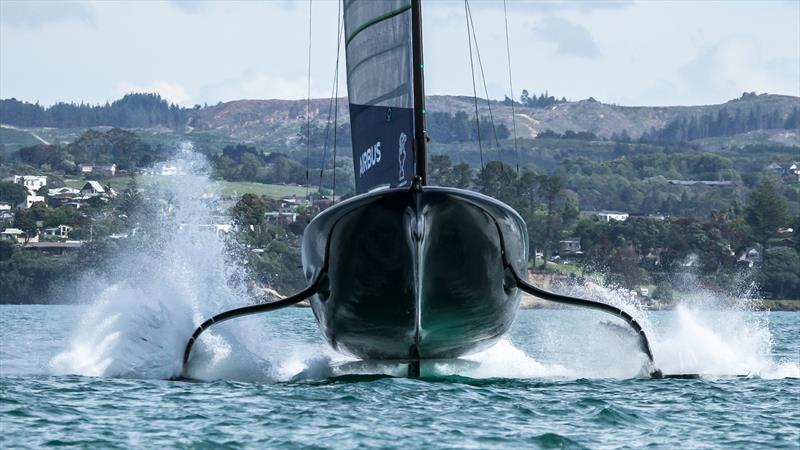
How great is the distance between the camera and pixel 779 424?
15.3 metres

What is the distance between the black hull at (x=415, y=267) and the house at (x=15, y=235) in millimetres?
76614

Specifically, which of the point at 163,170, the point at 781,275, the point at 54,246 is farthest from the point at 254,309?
the point at 163,170

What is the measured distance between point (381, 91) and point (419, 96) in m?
0.91

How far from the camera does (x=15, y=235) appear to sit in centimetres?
9475

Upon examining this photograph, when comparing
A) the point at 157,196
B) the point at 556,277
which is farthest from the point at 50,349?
the point at 157,196

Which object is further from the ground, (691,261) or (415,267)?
(415,267)

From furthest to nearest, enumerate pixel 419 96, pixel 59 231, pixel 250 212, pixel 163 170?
1. pixel 163 170
2. pixel 59 231
3. pixel 250 212
4. pixel 419 96

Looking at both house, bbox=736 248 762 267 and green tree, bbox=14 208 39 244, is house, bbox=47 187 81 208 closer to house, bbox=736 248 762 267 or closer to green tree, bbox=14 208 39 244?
green tree, bbox=14 208 39 244

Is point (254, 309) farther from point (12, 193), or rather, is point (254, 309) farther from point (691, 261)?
point (12, 193)

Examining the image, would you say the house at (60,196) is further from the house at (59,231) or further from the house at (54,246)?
the house at (54,246)

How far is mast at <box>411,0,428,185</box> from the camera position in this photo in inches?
660

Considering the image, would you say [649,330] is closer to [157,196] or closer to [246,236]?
[246,236]

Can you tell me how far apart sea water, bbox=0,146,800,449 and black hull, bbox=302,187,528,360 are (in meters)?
0.62

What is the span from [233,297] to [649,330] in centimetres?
609
